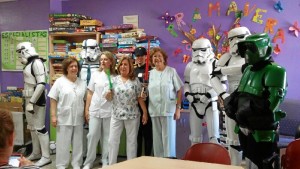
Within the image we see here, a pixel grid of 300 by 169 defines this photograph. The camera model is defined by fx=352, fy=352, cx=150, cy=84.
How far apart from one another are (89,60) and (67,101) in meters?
0.72

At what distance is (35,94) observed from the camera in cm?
445

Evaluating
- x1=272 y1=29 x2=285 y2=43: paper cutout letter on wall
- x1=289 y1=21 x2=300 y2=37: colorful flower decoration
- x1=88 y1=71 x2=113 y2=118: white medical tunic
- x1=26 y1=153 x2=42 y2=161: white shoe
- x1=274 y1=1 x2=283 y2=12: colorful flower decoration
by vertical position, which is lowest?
x1=26 y1=153 x2=42 y2=161: white shoe

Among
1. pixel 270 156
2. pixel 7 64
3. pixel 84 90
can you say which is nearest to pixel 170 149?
pixel 84 90

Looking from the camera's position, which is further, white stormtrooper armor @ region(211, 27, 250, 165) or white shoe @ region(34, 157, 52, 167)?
white shoe @ region(34, 157, 52, 167)

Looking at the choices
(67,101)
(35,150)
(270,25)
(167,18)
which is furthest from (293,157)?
(35,150)

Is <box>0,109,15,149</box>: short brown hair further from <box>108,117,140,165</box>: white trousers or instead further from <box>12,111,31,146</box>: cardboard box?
<box>12,111,31,146</box>: cardboard box

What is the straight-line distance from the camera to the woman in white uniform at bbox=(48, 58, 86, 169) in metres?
4.14

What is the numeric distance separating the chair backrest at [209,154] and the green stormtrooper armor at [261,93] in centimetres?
33

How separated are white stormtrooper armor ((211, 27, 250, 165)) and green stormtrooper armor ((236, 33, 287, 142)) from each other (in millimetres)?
514

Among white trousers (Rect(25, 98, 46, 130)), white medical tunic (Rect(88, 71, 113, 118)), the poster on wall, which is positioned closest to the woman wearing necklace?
white medical tunic (Rect(88, 71, 113, 118))

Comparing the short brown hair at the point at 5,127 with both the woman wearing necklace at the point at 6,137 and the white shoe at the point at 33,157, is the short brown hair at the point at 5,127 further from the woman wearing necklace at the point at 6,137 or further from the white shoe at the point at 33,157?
the white shoe at the point at 33,157

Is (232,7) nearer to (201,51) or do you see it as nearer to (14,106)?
(201,51)

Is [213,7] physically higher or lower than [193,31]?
higher

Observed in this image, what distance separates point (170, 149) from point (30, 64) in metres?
2.12
